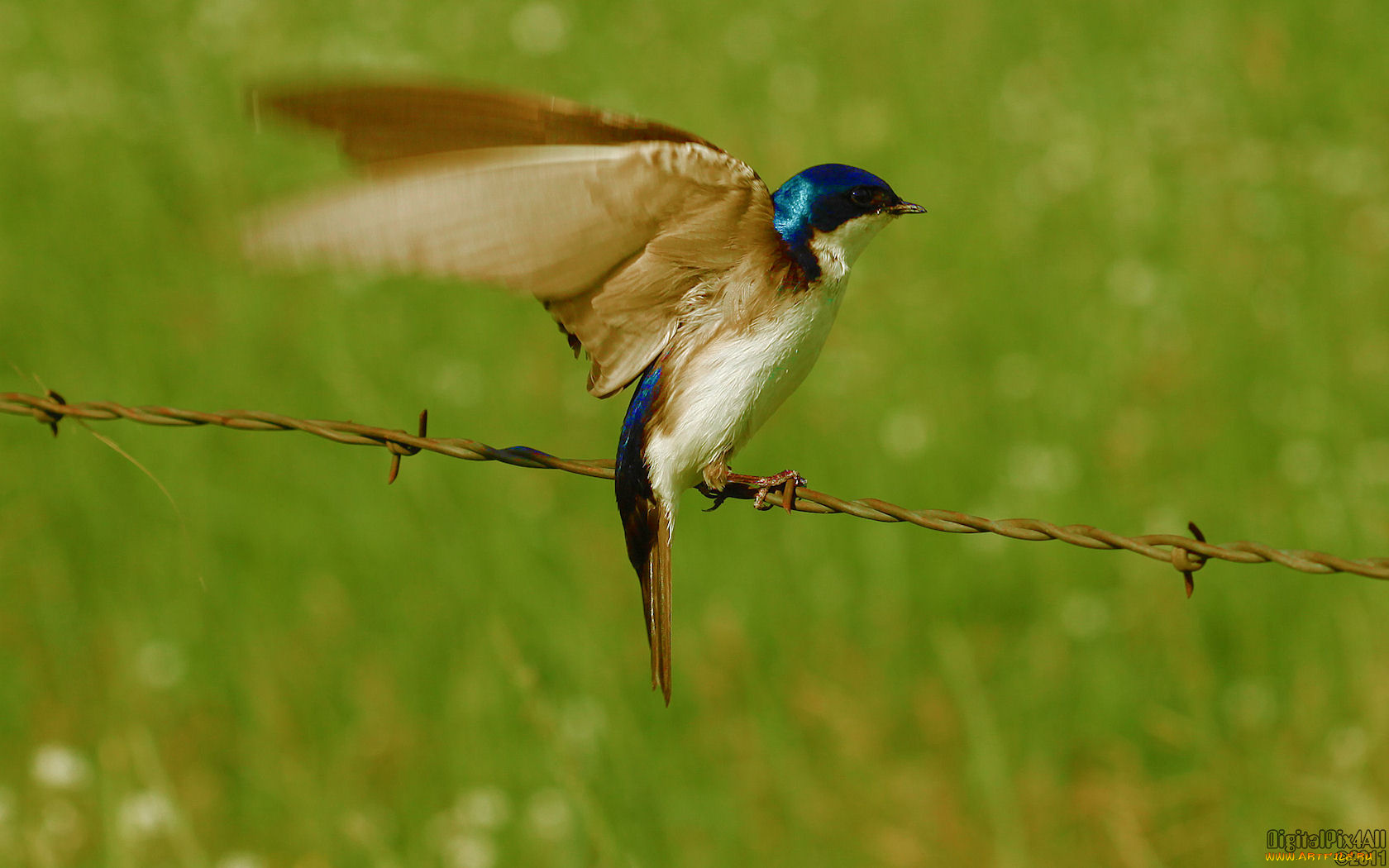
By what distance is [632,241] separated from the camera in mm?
1979

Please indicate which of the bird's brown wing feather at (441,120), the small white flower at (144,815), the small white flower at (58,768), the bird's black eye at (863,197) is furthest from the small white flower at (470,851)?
the bird's brown wing feather at (441,120)

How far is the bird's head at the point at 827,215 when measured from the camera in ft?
7.30

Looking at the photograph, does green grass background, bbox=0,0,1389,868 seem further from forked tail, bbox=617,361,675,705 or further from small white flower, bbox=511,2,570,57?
small white flower, bbox=511,2,570,57

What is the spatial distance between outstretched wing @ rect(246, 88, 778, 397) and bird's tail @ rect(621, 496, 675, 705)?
49 centimetres

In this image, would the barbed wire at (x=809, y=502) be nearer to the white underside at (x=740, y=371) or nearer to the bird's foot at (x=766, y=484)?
the bird's foot at (x=766, y=484)

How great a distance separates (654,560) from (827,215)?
68 cm

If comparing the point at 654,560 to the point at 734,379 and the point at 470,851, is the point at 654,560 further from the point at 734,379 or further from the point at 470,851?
the point at 470,851

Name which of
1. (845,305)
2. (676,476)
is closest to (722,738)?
(676,476)

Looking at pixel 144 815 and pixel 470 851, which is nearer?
pixel 144 815

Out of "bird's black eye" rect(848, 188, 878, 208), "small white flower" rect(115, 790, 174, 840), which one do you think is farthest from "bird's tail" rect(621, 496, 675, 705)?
"small white flower" rect(115, 790, 174, 840)

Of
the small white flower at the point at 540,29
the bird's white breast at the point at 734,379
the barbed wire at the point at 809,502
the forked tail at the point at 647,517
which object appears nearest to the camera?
the barbed wire at the point at 809,502

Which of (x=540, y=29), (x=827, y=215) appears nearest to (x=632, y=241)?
(x=827, y=215)

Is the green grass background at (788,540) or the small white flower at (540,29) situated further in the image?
the small white flower at (540,29)

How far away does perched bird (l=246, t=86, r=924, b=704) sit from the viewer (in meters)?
1.78
